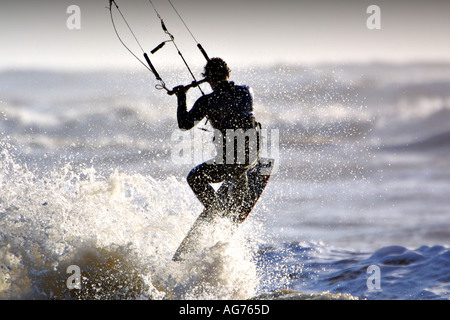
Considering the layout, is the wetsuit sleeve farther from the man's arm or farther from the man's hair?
the man's hair

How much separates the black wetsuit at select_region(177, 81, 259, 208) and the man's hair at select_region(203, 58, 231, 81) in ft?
0.38

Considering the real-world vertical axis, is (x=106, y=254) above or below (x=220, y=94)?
below

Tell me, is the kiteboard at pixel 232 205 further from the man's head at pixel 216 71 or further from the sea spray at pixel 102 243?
the man's head at pixel 216 71

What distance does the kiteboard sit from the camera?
8539 mm

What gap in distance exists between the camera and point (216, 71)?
845cm

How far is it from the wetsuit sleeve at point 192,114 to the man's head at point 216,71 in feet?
1.14

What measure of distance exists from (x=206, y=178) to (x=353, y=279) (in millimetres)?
8530

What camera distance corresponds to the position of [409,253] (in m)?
19.4

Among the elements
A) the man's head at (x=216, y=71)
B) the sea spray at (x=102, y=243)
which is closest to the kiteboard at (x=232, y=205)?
the sea spray at (x=102, y=243)

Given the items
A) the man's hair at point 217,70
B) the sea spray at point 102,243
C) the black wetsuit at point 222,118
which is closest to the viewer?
the sea spray at point 102,243

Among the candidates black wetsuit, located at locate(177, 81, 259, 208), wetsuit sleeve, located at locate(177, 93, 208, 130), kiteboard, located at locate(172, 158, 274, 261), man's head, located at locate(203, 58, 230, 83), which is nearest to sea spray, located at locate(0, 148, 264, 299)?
kiteboard, located at locate(172, 158, 274, 261)

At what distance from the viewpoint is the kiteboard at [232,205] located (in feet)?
28.0
